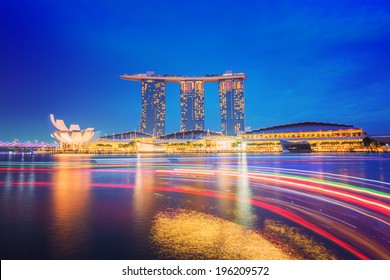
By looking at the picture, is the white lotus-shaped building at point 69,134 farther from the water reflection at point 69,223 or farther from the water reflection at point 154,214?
the water reflection at point 69,223

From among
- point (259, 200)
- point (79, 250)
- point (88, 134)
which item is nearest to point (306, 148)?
point (88, 134)

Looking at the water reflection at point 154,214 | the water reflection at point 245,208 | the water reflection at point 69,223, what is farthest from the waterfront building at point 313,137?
the water reflection at point 69,223

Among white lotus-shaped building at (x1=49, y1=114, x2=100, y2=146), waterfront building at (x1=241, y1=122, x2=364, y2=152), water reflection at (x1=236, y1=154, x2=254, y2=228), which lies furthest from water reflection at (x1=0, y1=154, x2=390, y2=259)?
white lotus-shaped building at (x1=49, y1=114, x2=100, y2=146)

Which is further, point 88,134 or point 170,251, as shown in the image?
point 88,134

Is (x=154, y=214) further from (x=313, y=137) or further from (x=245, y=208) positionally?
(x=313, y=137)

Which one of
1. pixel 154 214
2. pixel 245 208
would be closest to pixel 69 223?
pixel 154 214

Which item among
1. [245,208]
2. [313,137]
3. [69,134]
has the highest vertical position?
[69,134]

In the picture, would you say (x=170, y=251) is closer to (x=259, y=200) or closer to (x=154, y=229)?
(x=154, y=229)
